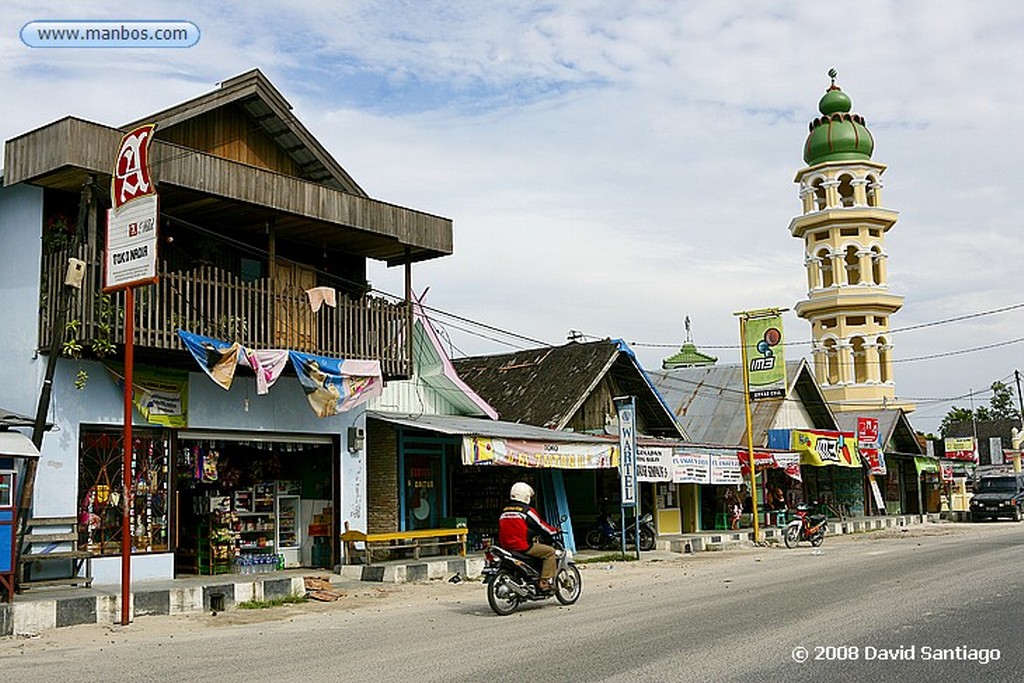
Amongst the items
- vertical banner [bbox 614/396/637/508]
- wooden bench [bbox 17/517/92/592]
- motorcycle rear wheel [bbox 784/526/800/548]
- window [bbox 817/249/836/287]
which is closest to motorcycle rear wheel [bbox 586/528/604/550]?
vertical banner [bbox 614/396/637/508]

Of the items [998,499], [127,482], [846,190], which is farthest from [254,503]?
[846,190]

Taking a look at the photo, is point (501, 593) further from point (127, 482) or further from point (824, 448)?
point (824, 448)

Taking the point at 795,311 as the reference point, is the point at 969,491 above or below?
below

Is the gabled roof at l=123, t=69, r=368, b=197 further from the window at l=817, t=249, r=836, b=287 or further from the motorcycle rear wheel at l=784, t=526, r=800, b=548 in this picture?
the window at l=817, t=249, r=836, b=287

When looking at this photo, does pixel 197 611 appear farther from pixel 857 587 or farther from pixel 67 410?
pixel 857 587

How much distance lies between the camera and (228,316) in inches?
657

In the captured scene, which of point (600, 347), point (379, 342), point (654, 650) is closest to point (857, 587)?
point (654, 650)

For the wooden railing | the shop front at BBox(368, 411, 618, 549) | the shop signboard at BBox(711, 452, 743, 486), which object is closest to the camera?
the wooden railing

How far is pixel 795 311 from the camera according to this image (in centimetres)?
5862

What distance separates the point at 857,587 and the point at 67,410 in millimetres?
11655

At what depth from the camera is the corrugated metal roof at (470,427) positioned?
19.9m

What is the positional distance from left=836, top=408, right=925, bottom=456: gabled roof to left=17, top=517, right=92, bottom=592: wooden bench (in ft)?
111

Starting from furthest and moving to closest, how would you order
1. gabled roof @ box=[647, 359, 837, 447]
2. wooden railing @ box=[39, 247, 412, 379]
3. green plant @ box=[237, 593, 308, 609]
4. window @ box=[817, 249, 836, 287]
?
window @ box=[817, 249, 836, 287] → gabled roof @ box=[647, 359, 837, 447] → green plant @ box=[237, 593, 308, 609] → wooden railing @ box=[39, 247, 412, 379]

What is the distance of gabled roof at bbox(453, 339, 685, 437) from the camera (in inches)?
1057
